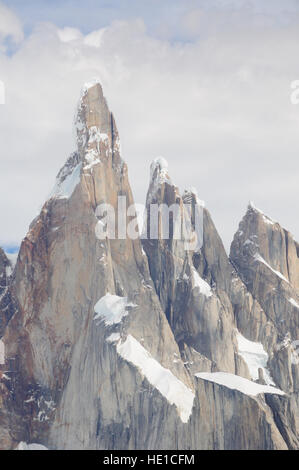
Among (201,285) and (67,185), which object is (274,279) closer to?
(201,285)

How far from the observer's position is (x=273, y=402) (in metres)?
161

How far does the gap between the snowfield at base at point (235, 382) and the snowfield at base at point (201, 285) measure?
10.4m

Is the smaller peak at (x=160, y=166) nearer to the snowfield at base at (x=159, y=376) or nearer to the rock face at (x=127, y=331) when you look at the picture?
the rock face at (x=127, y=331)

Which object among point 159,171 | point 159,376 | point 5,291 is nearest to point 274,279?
point 159,171

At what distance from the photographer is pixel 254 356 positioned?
171 meters

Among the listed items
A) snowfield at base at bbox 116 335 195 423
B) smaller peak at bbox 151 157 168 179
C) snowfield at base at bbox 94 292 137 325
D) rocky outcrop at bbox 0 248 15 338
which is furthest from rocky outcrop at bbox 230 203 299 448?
rocky outcrop at bbox 0 248 15 338

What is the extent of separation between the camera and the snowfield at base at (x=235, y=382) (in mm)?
155250

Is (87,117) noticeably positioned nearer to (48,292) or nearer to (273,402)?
(48,292)

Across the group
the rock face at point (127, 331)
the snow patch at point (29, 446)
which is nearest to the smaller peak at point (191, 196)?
the rock face at point (127, 331)

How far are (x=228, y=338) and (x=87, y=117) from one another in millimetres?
27177

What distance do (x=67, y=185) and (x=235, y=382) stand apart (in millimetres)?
26022

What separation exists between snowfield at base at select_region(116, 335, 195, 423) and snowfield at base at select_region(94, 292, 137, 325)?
2319mm

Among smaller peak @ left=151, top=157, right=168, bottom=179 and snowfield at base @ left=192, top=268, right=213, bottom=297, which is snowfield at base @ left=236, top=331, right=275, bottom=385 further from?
smaller peak @ left=151, top=157, right=168, bottom=179
